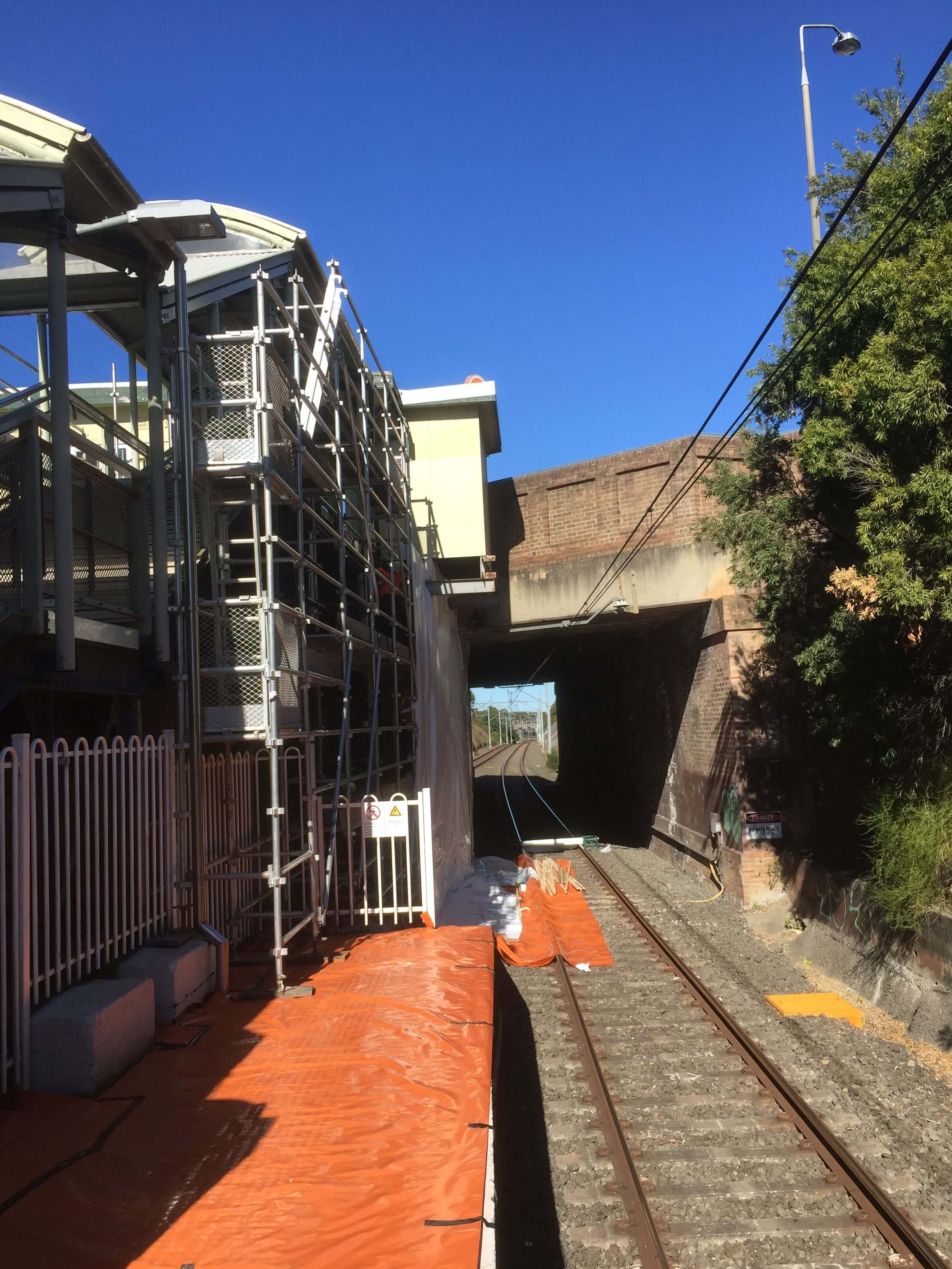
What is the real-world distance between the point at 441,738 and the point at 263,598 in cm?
771

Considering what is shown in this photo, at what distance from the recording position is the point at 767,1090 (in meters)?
6.64

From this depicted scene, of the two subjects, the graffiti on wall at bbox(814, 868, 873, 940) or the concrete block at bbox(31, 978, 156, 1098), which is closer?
the concrete block at bbox(31, 978, 156, 1098)

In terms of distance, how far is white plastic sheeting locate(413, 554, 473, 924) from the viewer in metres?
12.2

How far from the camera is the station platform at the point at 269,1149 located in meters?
3.22

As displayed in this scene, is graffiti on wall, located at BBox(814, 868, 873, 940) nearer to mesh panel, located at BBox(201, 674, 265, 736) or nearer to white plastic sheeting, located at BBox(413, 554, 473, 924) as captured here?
white plastic sheeting, located at BBox(413, 554, 473, 924)

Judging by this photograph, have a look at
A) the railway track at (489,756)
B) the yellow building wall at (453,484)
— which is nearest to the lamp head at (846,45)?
the yellow building wall at (453,484)

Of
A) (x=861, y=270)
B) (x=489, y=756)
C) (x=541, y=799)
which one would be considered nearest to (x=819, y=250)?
(x=861, y=270)

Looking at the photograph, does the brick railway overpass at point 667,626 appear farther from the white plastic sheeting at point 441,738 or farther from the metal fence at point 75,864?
the metal fence at point 75,864

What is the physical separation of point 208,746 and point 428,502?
7.95 metres

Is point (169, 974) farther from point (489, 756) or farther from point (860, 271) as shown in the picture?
point (489, 756)

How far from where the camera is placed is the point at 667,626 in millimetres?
18031

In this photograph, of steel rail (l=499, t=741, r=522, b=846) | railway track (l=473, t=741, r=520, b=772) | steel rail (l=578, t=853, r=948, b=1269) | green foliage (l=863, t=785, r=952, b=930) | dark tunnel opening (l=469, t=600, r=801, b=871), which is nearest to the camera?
steel rail (l=578, t=853, r=948, b=1269)

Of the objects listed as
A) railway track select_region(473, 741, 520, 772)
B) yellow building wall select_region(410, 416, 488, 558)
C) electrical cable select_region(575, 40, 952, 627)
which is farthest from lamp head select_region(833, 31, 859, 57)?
railway track select_region(473, 741, 520, 772)

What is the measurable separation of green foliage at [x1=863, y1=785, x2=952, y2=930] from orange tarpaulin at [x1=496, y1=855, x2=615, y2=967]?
3.26 meters
